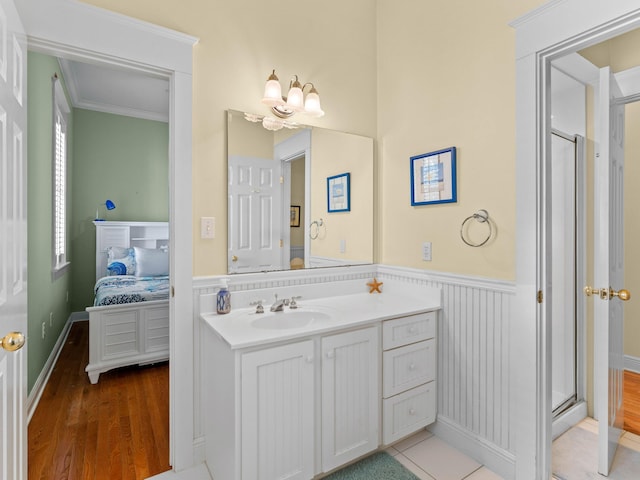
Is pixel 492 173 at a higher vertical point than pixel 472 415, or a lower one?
higher

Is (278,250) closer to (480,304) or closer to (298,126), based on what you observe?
(298,126)

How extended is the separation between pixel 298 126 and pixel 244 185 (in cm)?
53

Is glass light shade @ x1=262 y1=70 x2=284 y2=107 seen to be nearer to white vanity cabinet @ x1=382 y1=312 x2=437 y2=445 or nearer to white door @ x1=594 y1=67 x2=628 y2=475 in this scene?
white vanity cabinet @ x1=382 y1=312 x2=437 y2=445

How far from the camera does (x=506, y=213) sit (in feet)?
5.71

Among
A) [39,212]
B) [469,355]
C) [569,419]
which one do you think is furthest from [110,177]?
[569,419]

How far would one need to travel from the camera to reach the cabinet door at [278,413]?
1.43 m

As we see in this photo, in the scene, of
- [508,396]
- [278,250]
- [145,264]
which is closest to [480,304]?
[508,396]

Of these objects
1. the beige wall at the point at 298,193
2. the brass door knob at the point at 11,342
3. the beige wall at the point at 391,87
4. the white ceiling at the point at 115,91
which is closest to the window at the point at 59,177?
the white ceiling at the point at 115,91

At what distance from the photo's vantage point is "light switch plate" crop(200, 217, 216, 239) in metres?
1.87

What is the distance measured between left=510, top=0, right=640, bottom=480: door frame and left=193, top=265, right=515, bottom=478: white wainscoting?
0.08 meters

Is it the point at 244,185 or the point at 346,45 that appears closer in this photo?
the point at 244,185

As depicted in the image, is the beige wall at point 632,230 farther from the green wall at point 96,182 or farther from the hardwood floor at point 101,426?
the green wall at point 96,182

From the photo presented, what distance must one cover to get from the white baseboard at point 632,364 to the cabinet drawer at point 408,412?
2055 millimetres

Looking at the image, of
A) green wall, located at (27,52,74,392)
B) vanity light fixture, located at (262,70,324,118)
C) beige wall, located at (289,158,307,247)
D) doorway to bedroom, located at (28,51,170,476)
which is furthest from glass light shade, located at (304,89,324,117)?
doorway to bedroom, located at (28,51,170,476)
